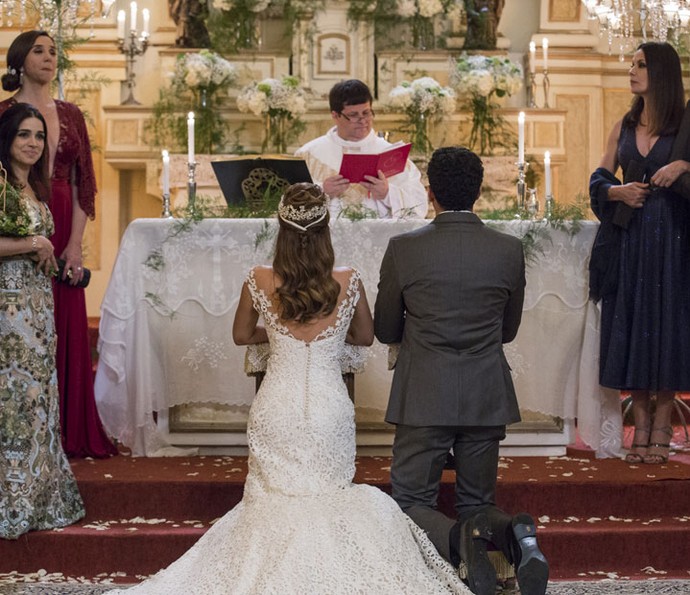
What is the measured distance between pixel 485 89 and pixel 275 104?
4.69 feet

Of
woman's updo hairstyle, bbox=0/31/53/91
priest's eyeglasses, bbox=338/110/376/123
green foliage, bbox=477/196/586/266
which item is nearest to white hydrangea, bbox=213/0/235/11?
priest's eyeglasses, bbox=338/110/376/123

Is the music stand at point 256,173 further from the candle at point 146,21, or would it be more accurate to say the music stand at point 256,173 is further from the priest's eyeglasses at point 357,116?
the candle at point 146,21

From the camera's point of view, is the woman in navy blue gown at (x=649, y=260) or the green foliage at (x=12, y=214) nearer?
the green foliage at (x=12, y=214)

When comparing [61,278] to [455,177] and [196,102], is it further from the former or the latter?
[196,102]

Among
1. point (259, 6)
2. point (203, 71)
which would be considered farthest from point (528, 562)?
point (259, 6)

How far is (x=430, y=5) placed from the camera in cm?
873

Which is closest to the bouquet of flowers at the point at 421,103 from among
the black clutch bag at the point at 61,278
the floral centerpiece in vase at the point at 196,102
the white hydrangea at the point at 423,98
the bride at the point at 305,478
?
the white hydrangea at the point at 423,98

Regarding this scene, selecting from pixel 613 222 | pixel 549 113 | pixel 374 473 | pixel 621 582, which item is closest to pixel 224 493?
pixel 374 473

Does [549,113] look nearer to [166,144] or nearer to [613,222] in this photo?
[166,144]

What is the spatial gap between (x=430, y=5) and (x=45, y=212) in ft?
14.5

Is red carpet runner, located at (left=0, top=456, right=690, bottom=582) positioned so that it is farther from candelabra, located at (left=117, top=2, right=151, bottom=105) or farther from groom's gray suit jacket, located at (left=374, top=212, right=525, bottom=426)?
candelabra, located at (left=117, top=2, right=151, bottom=105)

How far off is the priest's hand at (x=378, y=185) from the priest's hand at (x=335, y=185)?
0.12 meters

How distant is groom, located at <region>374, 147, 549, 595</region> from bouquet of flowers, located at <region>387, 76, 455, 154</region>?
390 centimetres

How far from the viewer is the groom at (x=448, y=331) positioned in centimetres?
431
